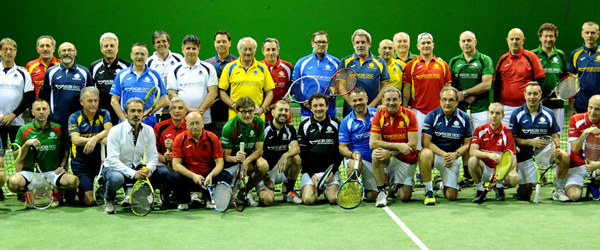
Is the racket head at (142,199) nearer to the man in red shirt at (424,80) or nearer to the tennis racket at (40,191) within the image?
the tennis racket at (40,191)

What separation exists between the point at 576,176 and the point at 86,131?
5.30 m

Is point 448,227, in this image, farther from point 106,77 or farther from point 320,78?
point 106,77

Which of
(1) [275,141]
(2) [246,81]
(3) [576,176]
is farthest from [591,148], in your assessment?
(2) [246,81]

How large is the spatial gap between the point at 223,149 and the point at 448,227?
8.37ft

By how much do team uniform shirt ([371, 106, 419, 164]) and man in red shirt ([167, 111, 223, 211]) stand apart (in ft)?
5.56

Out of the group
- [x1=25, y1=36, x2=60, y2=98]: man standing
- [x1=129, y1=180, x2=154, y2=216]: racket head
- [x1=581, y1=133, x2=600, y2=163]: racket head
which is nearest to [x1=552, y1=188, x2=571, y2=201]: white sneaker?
[x1=581, y1=133, x2=600, y2=163]: racket head

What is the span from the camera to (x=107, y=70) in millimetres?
7383

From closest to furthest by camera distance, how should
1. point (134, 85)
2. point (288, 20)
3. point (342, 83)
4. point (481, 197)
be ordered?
point (481, 197) < point (134, 85) < point (342, 83) < point (288, 20)

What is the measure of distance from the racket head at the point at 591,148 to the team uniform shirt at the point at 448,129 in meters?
1.20

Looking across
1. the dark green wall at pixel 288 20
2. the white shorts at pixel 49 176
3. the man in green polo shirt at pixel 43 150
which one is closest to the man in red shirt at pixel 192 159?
the man in green polo shirt at pixel 43 150

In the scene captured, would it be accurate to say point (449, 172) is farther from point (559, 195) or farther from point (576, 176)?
point (576, 176)

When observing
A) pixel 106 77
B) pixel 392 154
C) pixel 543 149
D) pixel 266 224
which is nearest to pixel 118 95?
pixel 106 77

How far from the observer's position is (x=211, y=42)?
13.3 m

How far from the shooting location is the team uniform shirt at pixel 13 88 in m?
7.29
